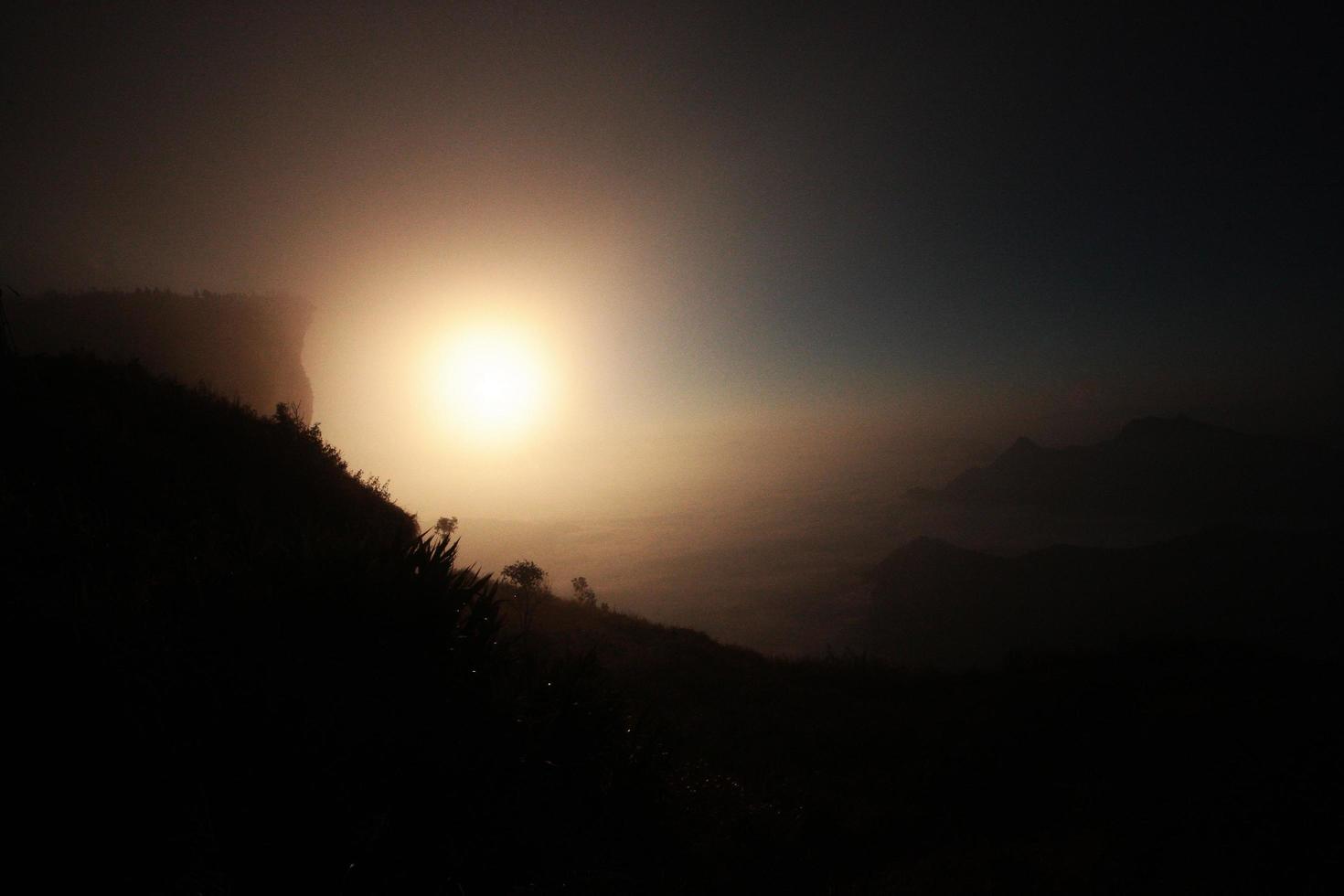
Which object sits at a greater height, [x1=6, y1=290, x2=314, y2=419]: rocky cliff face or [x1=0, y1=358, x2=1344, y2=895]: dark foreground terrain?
[x1=6, y1=290, x2=314, y2=419]: rocky cliff face

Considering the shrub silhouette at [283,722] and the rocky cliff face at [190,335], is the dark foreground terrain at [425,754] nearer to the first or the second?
the shrub silhouette at [283,722]

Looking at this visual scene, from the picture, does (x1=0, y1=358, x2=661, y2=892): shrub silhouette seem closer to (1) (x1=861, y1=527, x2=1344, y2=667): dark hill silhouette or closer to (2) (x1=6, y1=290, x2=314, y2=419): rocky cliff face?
(2) (x1=6, y1=290, x2=314, y2=419): rocky cliff face

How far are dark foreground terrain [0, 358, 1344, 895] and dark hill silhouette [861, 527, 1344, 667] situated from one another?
109013 millimetres

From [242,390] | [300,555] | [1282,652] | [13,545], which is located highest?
[242,390]

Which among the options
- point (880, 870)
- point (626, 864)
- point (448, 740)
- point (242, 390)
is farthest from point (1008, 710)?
point (242, 390)

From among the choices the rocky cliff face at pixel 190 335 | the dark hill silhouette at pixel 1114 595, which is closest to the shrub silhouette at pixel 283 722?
the rocky cliff face at pixel 190 335

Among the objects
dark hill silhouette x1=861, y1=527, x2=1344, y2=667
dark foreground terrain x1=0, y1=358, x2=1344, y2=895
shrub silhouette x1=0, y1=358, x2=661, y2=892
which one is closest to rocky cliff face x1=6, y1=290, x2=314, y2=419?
dark foreground terrain x1=0, y1=358, x2=1344, y2=895

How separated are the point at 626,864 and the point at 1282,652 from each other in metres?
21.8

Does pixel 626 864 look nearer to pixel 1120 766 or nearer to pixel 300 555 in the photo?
pixel 300 555

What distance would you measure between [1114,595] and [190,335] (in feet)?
540

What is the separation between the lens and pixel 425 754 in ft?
10.7

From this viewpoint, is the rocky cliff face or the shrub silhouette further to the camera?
the rocky cliff face

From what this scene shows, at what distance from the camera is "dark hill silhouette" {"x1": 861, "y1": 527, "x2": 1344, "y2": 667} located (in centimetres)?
10488

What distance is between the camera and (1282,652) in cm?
1495
